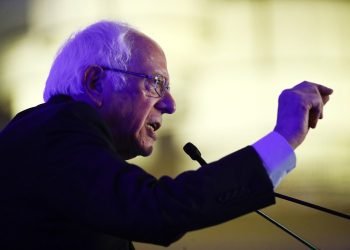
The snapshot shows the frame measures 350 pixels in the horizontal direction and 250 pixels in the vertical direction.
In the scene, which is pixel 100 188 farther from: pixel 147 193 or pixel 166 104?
pixel 166 104

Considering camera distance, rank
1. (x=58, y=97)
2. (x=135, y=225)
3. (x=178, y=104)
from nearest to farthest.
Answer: (x=135, y=225)
(x=58, y=97)
(x=178, y=104)

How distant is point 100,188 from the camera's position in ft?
1.83

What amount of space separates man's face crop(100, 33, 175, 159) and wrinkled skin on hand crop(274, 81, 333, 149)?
286 millimetres

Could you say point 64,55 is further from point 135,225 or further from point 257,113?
point 257,113

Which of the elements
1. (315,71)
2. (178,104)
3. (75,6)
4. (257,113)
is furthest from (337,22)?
(75,6)

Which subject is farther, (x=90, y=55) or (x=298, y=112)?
(x=90, y=55)

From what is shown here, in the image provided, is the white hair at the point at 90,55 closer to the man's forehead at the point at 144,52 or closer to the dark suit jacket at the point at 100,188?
the man's forehead at the point at 144,52

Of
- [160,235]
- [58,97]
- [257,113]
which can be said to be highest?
[58,97]

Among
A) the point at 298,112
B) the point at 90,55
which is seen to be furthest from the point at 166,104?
the point at 298,112

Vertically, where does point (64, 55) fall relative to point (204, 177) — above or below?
above

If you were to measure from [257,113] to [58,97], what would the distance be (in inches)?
35.7

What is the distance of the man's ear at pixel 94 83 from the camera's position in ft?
2.75

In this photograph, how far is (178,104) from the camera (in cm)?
159

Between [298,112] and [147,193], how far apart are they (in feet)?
0.76
